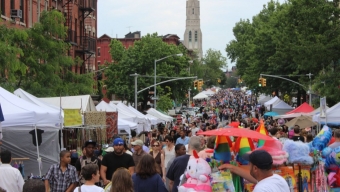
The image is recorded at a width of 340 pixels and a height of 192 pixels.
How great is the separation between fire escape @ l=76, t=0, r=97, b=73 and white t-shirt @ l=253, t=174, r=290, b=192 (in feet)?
145

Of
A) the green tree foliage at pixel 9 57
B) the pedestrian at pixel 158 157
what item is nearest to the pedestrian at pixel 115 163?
the pedestrian at pixel 158 157

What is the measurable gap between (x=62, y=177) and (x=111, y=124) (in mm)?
14727

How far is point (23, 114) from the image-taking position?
15.8 metres

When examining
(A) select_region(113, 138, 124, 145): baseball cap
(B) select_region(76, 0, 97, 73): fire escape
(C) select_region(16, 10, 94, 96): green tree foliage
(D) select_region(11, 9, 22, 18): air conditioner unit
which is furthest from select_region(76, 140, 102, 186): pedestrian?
(B) select_region(76, 0, 97, 73): fire escape

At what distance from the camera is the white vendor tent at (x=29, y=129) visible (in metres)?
15.8

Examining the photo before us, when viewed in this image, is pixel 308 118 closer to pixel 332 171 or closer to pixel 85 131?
pixel 85 131

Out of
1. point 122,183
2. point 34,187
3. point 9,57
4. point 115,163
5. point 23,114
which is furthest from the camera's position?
point 9,57

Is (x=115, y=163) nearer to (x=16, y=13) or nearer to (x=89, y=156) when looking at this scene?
(x=89, y=156)

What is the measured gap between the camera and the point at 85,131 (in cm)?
2395

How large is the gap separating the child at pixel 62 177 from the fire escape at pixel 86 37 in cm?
3927

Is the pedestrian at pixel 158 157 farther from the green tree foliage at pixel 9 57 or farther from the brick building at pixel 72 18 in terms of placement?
the brick building at pixel 72 18

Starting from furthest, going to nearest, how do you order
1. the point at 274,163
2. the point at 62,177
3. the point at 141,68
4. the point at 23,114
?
the point at 141,68
the point at 23,114
the point at 62,177
the point at 274,163

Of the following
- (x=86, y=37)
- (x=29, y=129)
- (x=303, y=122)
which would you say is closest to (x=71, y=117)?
(x=29, y=129)

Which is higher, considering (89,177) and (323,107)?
(323,107)
